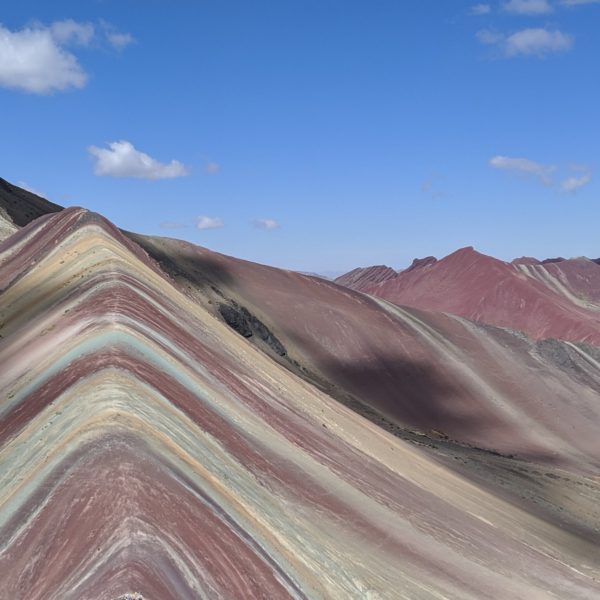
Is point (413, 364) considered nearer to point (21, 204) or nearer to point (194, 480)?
point (21, 204)

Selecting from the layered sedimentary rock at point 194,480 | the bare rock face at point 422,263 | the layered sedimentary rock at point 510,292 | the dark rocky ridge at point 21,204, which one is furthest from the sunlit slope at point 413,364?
the bare rock face at point 422,263

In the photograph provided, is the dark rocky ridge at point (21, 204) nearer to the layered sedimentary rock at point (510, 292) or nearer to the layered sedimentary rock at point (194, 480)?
the layered sedimentary rock at point (194, 480)

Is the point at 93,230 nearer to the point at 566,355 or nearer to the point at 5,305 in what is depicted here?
the point at 5,305

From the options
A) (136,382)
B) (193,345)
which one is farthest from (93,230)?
(136,382)

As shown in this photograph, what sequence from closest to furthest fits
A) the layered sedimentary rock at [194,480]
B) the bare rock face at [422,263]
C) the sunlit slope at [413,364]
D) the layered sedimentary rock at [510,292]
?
the layered sedimentary rock at [194,480], the sunlit slope at [413,364], the layered sedimentary rock at [510,292], the bare rock face at [422,263]

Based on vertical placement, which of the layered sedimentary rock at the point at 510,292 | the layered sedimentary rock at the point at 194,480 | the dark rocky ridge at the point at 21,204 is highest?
the layered sedimentary rock at the point at 510,292

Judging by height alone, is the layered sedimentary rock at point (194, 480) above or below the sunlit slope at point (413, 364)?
below

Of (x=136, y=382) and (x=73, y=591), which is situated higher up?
(x=136, y=382)
